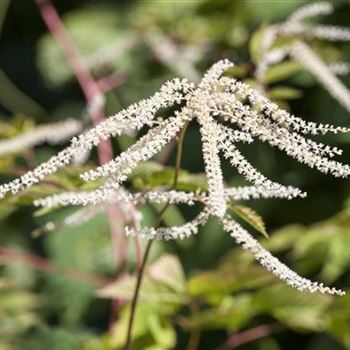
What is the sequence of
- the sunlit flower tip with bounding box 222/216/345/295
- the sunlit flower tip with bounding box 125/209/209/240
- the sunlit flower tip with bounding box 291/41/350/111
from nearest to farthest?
the sunlit flower tip with bounding box 222/216/345/295, the sunlit flower tip with bounding box 125/209/209/240, the sunlit flower tip with bounding box 291/41/350/111

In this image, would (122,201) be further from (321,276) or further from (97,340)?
(321,276)

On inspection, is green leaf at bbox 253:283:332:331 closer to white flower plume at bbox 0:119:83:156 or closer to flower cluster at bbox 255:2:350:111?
flower cluster at bbox 255:2:350:111

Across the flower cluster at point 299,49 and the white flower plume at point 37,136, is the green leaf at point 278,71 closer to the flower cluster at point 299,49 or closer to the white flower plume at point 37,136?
the flower cluster at point 299,49

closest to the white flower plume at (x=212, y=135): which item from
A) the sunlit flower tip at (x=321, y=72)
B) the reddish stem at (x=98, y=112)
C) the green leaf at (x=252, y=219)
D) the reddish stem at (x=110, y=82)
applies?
the green leaf at (x=252, y=219)

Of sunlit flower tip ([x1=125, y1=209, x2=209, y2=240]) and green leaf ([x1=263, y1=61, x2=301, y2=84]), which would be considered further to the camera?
green leaf ([x1=263, y1=61, x2=301, y2=84])

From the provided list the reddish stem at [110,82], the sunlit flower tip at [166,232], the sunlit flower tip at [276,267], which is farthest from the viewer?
the reddish stem at [110,82]

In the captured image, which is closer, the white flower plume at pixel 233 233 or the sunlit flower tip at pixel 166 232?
the white flower plume at pixel 233 233

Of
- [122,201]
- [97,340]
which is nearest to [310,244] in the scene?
[97,340]

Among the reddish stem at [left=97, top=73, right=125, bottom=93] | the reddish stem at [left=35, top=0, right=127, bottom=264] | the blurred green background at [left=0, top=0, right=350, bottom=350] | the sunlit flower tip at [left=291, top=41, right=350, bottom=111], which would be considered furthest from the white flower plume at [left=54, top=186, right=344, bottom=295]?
the reddish stem at [left=97, top=73, right=125, bottom=93]
